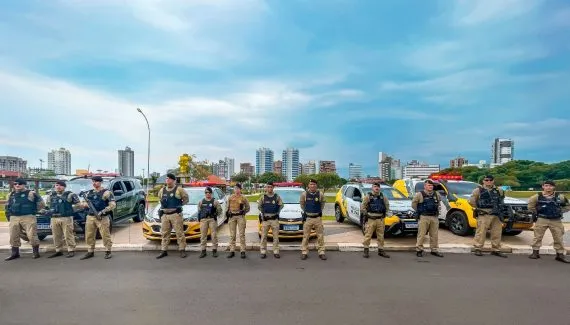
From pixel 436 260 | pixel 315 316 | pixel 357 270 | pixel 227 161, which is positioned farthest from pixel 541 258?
pixel 227 161

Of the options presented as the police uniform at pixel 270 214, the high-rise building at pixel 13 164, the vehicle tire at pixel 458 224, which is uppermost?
the high-rise building at pixel 13 164

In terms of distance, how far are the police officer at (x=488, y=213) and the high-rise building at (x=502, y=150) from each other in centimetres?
13480

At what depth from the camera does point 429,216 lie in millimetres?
7742

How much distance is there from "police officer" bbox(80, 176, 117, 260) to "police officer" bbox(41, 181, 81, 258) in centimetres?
37

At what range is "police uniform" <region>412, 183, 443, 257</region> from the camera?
25.1 feet

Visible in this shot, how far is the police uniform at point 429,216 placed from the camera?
766 cm

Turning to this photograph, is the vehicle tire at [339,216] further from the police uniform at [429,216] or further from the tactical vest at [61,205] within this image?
the tactical vest at [61,205]

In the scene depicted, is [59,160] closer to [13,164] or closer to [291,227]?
[13,164]

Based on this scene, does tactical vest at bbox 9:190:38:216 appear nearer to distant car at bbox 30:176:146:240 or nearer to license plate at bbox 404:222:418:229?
distant car at bbox 30:176:146:240

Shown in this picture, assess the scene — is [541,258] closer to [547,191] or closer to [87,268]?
[547,191]

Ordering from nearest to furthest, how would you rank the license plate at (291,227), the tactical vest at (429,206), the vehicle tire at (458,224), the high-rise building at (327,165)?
the tactical vest at (429,206), the license plate at (291,227), the vehicle tire at (458,224), the high-rise building at (327,165)

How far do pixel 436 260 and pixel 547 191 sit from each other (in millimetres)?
3156

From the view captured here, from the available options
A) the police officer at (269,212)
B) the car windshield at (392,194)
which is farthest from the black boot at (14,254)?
the car windshield at (392,194)

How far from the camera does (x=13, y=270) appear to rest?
6348 mm
